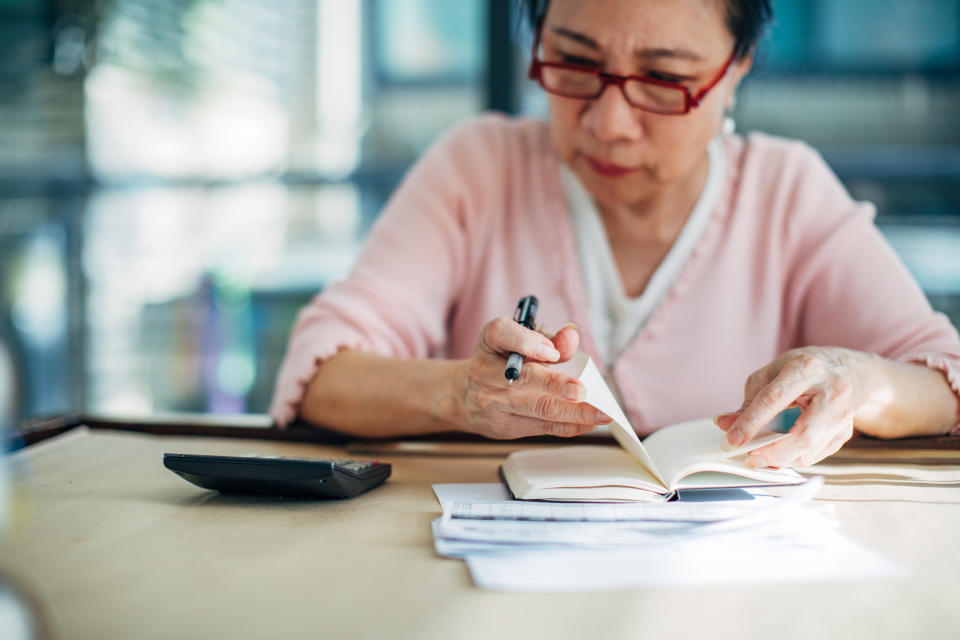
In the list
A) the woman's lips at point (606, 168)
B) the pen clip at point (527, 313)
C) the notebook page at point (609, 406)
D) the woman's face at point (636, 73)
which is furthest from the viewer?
the woman's lips at point (606, 168)

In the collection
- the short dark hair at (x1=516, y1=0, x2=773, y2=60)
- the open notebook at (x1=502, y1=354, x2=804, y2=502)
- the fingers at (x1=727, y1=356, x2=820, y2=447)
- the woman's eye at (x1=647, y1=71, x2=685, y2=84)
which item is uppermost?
the short dark hair at (x1=516, y1=0, x2=773, y2=60)

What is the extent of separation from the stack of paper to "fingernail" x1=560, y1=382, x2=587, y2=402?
0.10 meters

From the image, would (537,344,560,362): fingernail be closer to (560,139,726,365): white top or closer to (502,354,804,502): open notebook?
(502,354,804,502): open notebook

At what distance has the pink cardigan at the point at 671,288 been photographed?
1.24 metres

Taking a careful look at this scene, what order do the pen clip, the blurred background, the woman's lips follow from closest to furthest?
1. the pen clip
2. the woman's lips
3. the blurred background

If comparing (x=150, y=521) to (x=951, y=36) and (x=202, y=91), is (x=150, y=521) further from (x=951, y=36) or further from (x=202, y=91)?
(x=951, y=36)

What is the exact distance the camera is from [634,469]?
0.83 m

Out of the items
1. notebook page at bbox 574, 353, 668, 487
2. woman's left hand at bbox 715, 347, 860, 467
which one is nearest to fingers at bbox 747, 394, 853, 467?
woman's left hand at bbox 715, 347, 860, 467

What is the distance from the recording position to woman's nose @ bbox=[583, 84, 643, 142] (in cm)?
112

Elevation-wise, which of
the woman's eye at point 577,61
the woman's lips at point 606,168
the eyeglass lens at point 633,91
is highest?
the woman's eye at point 577,61

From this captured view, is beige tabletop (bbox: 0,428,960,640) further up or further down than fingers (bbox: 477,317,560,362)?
further down

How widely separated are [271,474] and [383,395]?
30 cm

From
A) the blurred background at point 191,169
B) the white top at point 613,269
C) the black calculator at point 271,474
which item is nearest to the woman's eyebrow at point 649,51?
the white top at point 613,269

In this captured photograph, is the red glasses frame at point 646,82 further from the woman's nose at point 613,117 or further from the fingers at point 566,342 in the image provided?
the fingers at point 566,342
